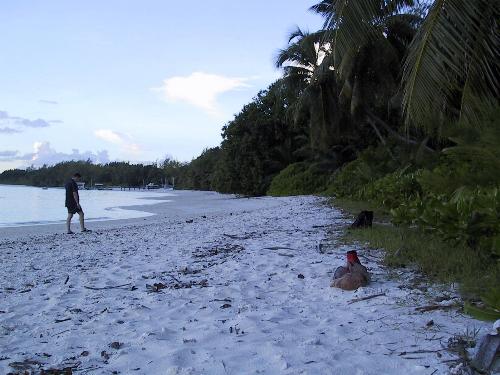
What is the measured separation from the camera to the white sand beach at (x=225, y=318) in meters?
3.34

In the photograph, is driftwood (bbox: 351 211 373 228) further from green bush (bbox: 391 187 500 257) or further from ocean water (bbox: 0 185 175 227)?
ocean water (bbox: 0 185 175 227)

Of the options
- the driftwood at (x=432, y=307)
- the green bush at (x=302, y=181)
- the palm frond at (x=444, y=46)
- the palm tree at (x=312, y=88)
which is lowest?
the driftwood at (x=432, y=307)

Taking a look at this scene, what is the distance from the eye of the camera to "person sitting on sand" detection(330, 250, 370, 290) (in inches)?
197

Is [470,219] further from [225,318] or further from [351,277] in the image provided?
[225,318]

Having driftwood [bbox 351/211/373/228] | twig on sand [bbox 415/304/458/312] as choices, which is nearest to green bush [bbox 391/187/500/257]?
twig on sand [bbox 415/304/458/312]

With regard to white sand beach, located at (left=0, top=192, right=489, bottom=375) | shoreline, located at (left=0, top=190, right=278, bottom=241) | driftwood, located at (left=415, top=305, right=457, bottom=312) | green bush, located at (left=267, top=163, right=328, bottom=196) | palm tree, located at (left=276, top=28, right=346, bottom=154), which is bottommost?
shoreline, located at (left=0, top=190, right=278, bottom=241)

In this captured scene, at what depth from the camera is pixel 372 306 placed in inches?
173

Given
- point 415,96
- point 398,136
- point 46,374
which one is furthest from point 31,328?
point 398,136

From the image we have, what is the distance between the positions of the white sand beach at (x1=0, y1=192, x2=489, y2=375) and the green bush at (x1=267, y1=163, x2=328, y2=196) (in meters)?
24.8

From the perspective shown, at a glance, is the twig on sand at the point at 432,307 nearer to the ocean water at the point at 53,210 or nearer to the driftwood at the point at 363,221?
the driftwood at the point at 363,221

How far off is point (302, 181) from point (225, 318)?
2877cm

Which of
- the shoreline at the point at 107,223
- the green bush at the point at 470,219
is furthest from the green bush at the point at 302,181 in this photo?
the green bush at the point at 470,219

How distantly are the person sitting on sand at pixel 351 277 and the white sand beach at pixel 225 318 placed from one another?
0.11 m

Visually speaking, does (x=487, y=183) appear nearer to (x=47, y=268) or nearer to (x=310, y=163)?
(x=47, y=268)
